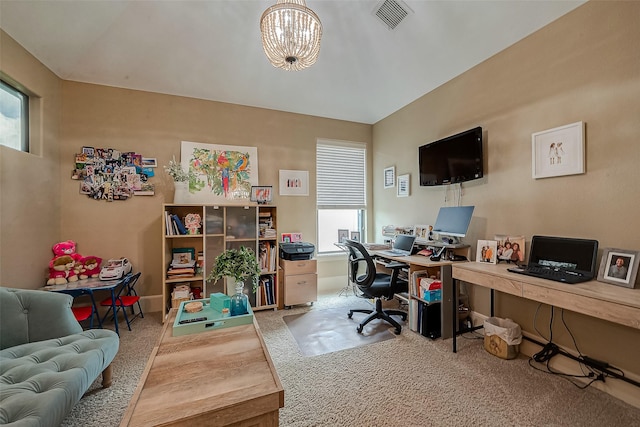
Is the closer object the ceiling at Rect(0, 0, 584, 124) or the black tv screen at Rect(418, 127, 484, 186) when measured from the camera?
the ceiling at Rect(0, 0, 584, 124)

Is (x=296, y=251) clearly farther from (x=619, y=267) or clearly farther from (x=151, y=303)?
(x=619, y=267)

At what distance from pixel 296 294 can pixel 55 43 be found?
144 inches

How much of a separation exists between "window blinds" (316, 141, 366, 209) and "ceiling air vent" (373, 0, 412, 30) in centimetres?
191

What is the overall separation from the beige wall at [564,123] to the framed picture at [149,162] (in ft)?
12.1

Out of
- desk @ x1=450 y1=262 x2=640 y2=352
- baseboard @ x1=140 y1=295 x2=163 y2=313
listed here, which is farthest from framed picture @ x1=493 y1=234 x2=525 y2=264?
baseboard @ x1=140 y1=295 x2=163 y2=313

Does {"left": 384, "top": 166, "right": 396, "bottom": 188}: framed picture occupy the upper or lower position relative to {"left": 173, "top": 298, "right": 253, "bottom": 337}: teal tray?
upper

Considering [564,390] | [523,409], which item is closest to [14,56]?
[523,409]

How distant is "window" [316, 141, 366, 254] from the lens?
416cm

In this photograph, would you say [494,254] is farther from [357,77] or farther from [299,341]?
[357,77]

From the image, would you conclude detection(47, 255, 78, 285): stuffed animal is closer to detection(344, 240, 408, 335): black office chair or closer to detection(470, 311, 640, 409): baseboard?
detection(344, 240, 408, 335): black office chair

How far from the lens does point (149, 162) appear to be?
10.6 ft

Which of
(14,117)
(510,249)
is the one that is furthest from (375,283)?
(14,117)

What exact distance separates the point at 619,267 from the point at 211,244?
369 centimetres

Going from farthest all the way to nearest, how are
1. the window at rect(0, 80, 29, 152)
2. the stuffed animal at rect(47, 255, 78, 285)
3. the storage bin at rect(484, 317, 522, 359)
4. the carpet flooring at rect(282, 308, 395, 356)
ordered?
the stuffed animal at rect(47, 255, 78, 285) → the carpet flooring at rect(282, 308, 395, 356) → the window at rect(0, 80, 29, 152) → the storage bin at rect(484, 317, 522, 359)
